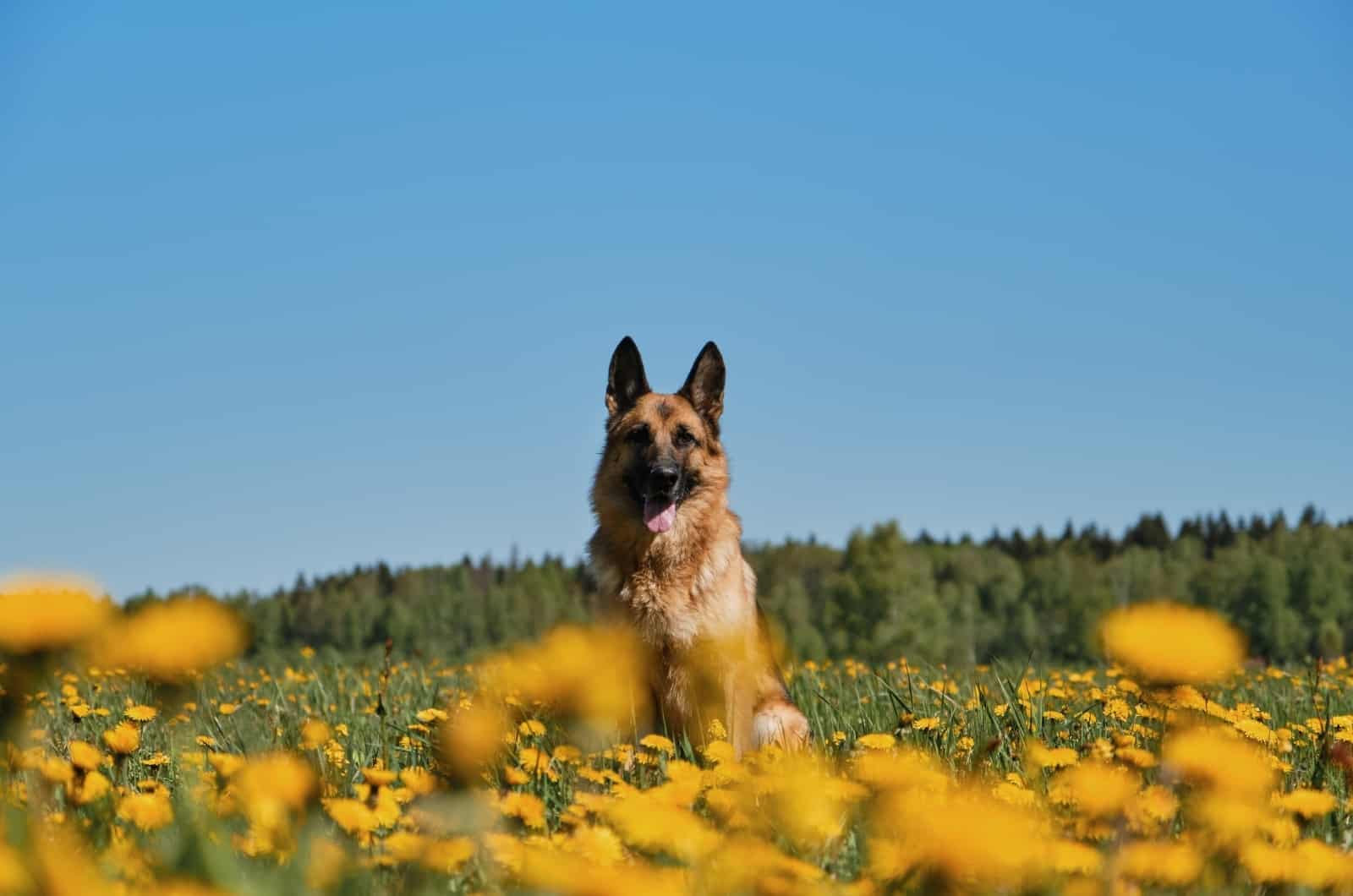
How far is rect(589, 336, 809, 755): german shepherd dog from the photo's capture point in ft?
20.6

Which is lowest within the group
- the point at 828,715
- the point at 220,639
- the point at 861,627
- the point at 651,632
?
the point at 861,627

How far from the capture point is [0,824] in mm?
2621

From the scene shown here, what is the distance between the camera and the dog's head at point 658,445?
A: 7.02m

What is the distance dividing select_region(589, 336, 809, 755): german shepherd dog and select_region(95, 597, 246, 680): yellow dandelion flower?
3.79 m

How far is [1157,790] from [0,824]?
2.91 meters

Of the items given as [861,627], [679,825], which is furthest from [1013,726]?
[861,627]

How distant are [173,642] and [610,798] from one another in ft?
4.71

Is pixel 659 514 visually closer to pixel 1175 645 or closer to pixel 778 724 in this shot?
pixel 778 724

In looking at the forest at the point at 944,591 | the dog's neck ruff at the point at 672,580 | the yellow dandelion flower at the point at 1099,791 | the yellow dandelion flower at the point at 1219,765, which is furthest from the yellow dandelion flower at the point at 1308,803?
the forest at the point at 944,591

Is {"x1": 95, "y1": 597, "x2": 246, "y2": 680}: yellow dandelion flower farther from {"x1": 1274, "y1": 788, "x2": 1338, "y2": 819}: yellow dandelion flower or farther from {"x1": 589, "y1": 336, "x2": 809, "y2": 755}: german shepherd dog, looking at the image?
{"x1": 589, "y1": 336, "x2": 809, "y2": 755}: german shepherd dog

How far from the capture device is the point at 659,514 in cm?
697

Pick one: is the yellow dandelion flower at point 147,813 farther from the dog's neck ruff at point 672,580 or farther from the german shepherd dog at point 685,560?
the dog's neck ruff at point 672,580

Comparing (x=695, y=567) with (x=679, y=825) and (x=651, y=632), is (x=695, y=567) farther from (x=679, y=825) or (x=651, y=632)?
(x=679, y=825)

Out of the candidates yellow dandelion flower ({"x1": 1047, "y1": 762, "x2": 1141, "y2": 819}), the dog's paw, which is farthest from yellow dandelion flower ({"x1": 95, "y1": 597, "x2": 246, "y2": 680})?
the dog's paw
